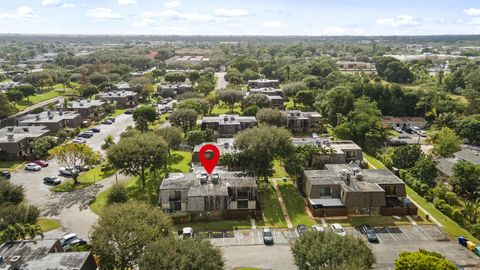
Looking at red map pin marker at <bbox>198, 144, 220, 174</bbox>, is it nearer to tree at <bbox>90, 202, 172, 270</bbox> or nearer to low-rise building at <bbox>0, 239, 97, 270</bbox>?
tree at <bbox>90, 202, 172, 270</bbox>

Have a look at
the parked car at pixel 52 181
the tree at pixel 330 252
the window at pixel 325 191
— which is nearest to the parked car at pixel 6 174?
the parked car at pixel 52 181

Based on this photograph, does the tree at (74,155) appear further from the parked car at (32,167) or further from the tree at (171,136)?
the tree at (171,136)

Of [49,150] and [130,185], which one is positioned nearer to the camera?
[130,185]

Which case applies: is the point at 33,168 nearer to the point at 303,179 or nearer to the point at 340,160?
the point at 303,179

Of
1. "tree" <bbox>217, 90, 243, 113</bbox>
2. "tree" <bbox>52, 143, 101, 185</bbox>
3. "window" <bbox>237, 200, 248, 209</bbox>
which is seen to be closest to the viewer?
"window" <bbox>237, 200, 248, 209</bbox>

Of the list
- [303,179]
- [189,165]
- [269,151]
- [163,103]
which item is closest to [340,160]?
[303,179]

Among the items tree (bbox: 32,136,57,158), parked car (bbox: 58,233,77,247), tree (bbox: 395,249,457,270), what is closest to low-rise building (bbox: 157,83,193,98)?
tree (bbox: 32,136,57,158)
